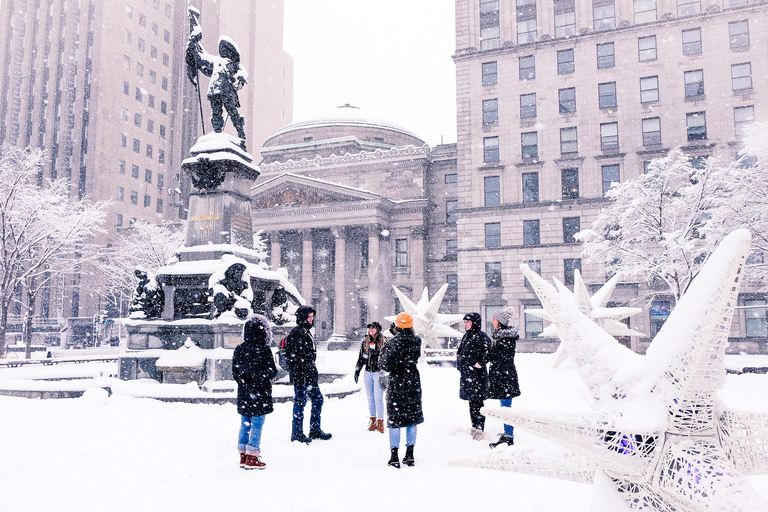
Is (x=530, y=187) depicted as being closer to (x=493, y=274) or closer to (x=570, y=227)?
(x=570, y=227)

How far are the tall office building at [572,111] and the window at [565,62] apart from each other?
7 centimetres

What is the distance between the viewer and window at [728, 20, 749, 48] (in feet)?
122

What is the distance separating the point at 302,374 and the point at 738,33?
41.7 metres

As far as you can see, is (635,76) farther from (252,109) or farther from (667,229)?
(252,109)

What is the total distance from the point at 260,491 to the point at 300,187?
43.4m

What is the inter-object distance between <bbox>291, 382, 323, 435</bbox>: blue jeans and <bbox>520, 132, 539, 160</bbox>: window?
3623 cm

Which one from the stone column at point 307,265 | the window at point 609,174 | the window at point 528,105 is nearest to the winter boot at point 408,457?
the window at point 609,174

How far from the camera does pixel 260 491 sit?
5586mm

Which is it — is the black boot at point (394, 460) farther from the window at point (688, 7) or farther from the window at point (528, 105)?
the window at point (688, 7)

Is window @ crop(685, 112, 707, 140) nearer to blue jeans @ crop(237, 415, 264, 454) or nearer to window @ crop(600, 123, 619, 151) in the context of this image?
window @ crop(600, 123, 619, 151)

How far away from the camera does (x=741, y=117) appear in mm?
36906

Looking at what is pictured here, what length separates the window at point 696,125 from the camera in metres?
37.7

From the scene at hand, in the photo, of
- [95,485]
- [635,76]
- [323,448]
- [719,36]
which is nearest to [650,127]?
[635,76]

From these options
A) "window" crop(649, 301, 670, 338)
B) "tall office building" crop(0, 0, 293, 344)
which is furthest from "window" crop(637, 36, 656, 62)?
"tall office building" crop(0, 0, 293, 344)
